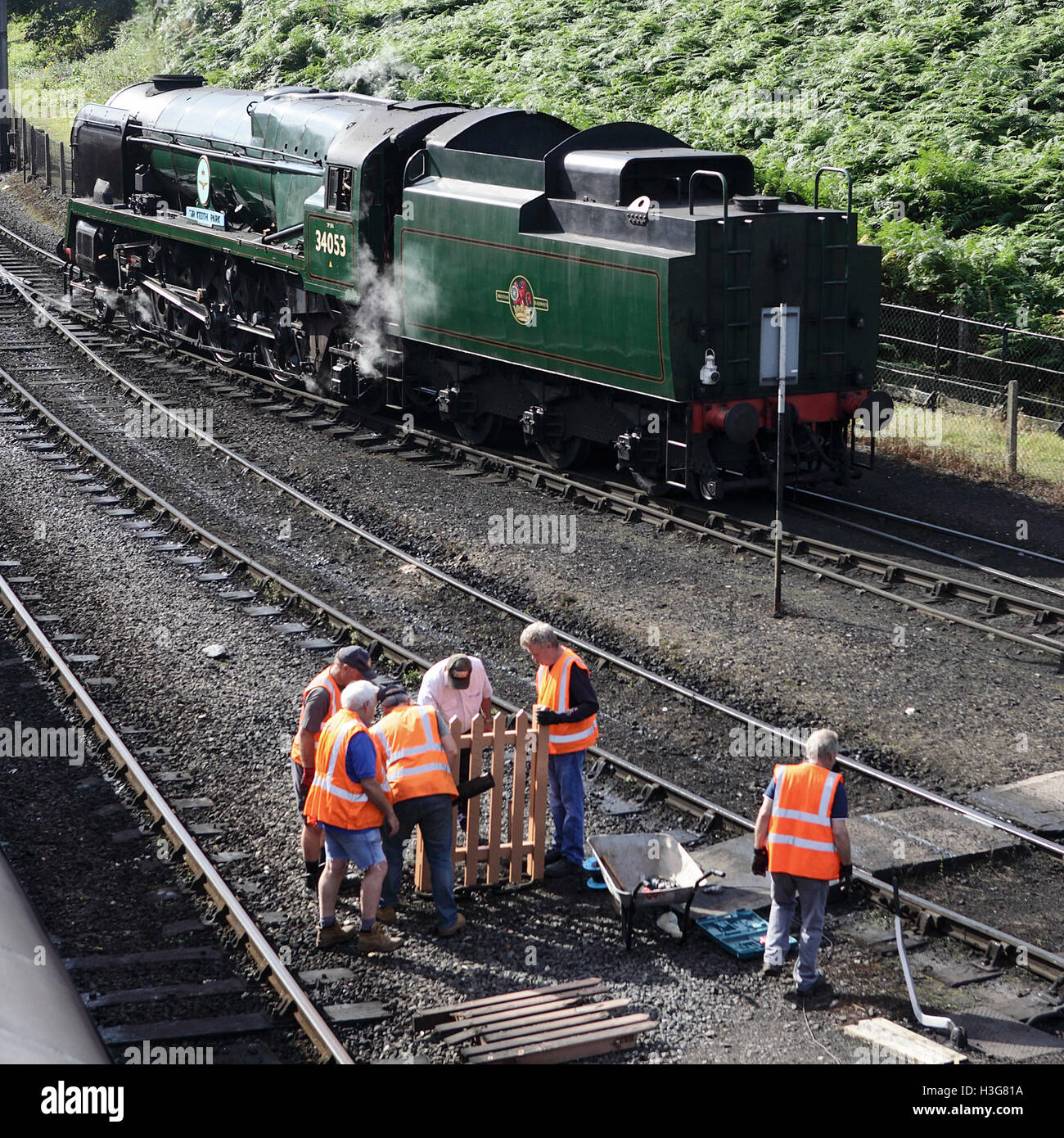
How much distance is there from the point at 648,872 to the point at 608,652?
13.4 ft

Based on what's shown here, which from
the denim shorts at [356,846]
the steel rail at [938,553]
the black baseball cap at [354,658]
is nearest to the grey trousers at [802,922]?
the denim shorts at [356,846]

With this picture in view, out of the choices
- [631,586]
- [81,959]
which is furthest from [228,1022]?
[631,586]

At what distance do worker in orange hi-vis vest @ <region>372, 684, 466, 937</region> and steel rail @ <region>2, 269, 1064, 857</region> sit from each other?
3.18 m

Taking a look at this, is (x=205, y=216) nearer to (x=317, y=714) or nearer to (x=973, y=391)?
(x=973, y=391)

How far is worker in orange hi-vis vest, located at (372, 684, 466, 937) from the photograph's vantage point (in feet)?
25.2

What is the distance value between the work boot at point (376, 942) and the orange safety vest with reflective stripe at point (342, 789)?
1.88 ft

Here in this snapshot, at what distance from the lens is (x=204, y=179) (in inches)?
849

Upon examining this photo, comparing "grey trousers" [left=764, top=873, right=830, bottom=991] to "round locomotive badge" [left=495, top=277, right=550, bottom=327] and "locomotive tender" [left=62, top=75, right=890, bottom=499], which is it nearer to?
"locomotive tender" [left=62, top=75, right=890, bottom=499]

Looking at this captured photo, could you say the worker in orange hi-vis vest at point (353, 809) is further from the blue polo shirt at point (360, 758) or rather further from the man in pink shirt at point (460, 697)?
the man in pink shirt at point (460, 697)

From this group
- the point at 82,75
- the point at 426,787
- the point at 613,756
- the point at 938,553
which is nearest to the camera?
the point at 426,787

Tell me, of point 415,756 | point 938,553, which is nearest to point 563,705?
point 415,756

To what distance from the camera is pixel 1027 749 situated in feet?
33.3
